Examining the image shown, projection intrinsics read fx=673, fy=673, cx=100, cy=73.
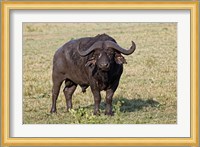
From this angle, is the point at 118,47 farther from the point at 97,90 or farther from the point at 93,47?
the point at 97,90

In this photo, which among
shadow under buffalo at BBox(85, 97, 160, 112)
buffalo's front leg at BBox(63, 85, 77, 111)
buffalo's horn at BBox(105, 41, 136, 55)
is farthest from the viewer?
buffalo's front leg at BBox(63, 85, 77, 111)

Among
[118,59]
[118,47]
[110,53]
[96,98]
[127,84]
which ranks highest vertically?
[118,47]

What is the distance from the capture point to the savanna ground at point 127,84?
14.9 meters

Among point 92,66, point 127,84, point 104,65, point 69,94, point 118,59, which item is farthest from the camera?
point 127,84

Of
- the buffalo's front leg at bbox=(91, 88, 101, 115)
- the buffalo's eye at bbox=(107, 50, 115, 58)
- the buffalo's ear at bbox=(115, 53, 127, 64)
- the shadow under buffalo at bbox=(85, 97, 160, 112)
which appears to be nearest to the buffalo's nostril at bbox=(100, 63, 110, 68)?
the buffalo's eye at bbox=(107, 50, 115, 58)

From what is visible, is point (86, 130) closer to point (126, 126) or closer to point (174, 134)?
point (126, 126)

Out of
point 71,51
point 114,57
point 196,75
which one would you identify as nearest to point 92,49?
point 114,57

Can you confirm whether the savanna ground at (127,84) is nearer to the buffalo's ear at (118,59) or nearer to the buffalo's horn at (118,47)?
the buffalo's ear at (118,59)

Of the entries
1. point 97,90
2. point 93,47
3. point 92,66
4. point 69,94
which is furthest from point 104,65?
point 69,94

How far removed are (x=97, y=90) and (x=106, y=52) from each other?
1.10 m

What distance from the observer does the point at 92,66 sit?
15.0 m

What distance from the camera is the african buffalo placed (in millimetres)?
14555

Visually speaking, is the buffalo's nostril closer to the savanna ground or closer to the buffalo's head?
the buffalo's head

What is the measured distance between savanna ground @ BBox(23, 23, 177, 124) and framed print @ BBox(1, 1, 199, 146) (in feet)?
0.15
